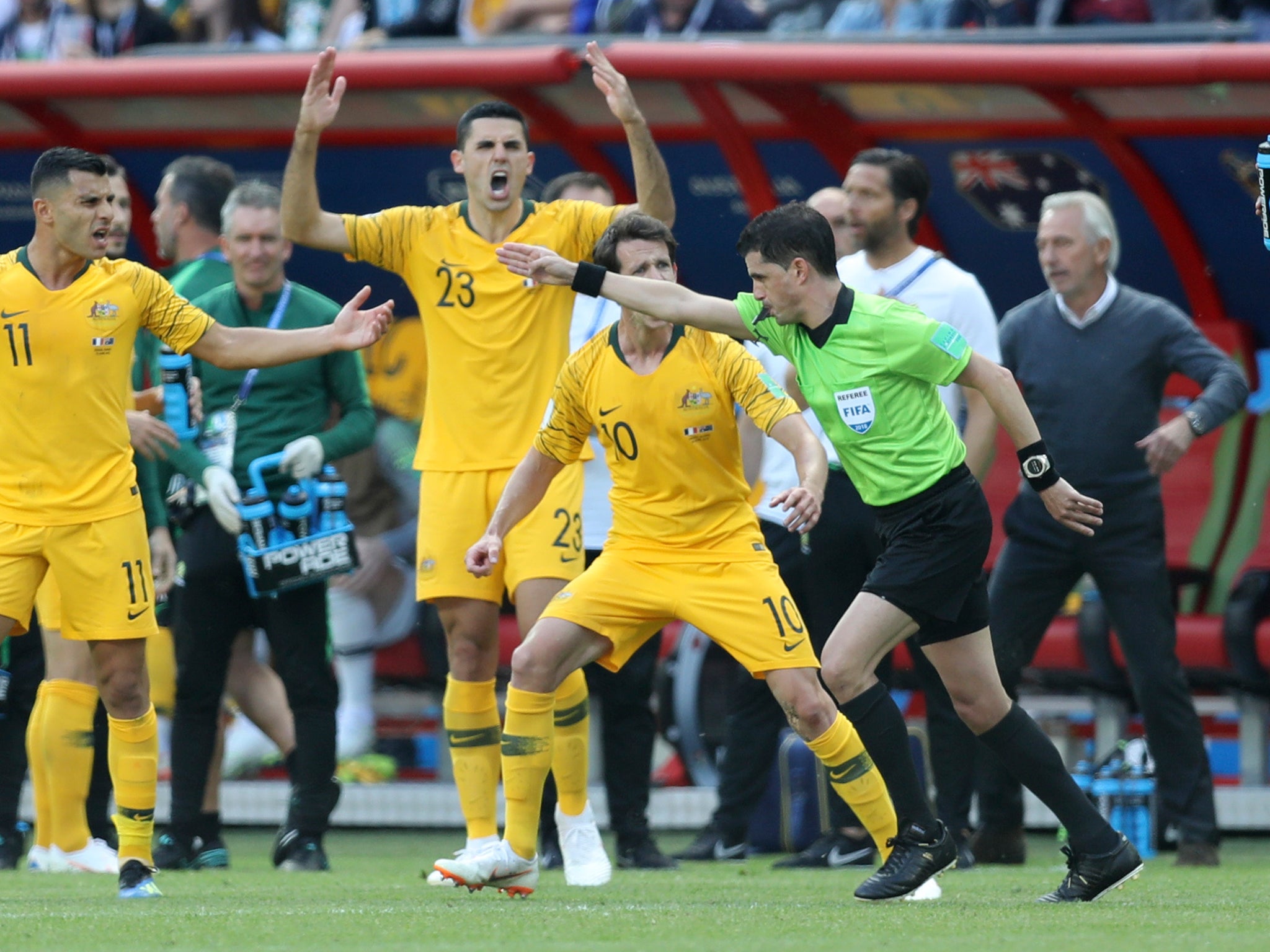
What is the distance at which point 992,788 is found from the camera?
780cm

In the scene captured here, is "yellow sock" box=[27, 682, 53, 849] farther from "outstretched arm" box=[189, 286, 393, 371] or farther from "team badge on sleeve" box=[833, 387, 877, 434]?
"team badge on sleeve" box=[833, 387, 877, 434]

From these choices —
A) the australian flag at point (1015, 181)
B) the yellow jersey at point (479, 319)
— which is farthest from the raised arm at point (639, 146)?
the australian flag at point (1015, 181)

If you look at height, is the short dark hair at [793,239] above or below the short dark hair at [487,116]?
below

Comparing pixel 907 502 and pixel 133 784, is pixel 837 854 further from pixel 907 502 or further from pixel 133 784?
pixel 133 784

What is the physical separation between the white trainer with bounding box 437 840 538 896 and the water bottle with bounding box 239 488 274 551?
175cm

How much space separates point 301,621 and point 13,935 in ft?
8.41

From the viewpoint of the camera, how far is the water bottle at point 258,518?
297 inches

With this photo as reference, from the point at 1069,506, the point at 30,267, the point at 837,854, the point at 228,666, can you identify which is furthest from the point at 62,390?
the point at 837,854

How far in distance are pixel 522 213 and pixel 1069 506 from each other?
2093 mm

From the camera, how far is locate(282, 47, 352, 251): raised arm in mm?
6695

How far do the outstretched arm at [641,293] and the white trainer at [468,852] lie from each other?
160cm

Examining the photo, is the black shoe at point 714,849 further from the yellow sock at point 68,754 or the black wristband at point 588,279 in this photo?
the black wristband at point 588,279

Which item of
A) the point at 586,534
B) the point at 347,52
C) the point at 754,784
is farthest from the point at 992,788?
the point at 347,52

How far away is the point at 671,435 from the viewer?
20.7 feet
